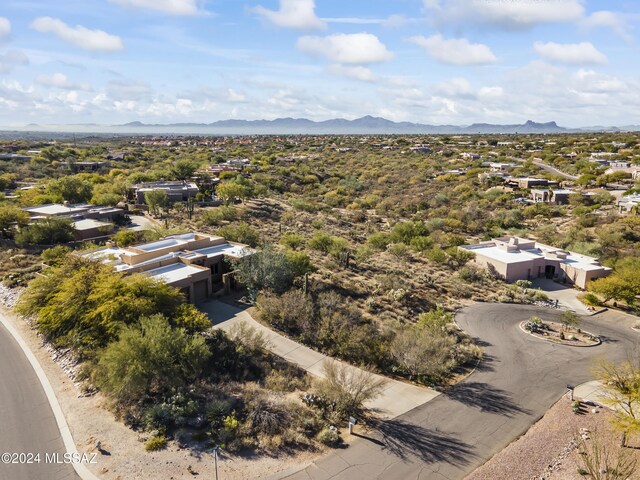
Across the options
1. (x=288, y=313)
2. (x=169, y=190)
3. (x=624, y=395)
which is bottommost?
(x=624, y=395)

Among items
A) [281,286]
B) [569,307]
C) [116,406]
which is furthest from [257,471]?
[569,307]

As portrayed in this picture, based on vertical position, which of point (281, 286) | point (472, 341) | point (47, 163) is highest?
point (47, 163)

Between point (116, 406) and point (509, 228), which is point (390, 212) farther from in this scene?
point (116, 406)

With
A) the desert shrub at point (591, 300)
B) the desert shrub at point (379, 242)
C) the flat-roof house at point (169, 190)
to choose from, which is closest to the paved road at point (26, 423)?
the desert shrub at point (379, 242)

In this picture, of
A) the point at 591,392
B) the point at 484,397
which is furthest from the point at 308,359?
the point at 591,392

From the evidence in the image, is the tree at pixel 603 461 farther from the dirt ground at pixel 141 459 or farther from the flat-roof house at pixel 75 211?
the flat-roof house at pixel 75 211

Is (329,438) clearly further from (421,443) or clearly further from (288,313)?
(288,313)
